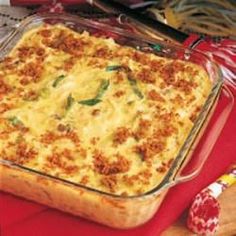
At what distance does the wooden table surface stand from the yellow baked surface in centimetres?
15

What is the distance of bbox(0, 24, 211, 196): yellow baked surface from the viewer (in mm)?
1696

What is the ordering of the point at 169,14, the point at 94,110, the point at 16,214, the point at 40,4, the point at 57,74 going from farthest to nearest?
the point at 169,14
the point at 40,4
the point at 57,74
the point at 94,110
the point at 16,214

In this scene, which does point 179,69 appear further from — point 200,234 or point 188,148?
point 200,234

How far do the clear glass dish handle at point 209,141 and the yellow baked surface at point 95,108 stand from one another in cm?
6

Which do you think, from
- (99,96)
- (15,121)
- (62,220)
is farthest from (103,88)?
(62,220)

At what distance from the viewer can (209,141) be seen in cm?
189

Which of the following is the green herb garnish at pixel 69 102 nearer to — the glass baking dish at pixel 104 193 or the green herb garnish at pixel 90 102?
the green herb garnish at pixel 90 102

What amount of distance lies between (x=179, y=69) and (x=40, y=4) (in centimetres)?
76

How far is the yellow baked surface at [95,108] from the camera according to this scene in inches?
66.8

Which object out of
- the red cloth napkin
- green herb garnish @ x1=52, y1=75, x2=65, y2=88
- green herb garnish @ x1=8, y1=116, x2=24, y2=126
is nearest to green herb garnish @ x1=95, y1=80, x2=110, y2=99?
green herb garnish @ x1=52, y1=75, x2=65, y2=88

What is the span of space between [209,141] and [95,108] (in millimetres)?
339

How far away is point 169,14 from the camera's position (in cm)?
271

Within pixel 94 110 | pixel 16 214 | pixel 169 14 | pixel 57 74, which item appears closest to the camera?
pixel 16 214

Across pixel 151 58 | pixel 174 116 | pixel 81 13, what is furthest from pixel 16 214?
pixel 81 13
